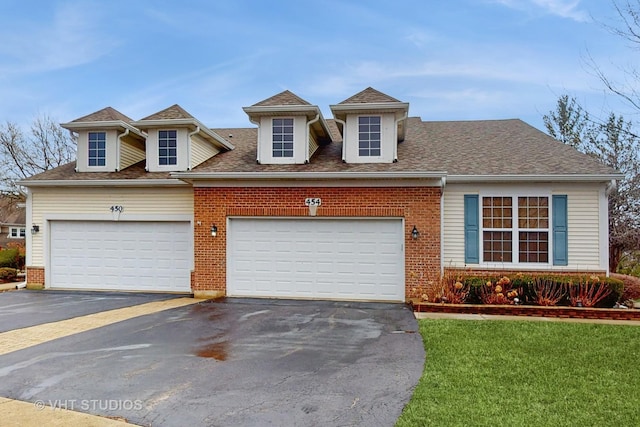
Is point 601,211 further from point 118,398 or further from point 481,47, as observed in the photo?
point 118,398

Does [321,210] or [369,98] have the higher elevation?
[369,98]

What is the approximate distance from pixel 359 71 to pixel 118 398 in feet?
58.1

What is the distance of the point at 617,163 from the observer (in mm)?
21172

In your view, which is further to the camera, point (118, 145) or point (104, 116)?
point (104, 116)

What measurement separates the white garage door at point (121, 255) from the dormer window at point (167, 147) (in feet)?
6.46

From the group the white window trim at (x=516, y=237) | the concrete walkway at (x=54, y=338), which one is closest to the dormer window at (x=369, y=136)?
the white window trim at (x=516, y=237)

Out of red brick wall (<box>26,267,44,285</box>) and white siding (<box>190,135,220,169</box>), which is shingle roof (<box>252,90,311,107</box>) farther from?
red brick wall (<box>26,267,44,285</box>)

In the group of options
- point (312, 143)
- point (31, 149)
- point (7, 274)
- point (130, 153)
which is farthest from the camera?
point (31, 149)

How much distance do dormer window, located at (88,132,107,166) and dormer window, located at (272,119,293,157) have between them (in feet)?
19.0

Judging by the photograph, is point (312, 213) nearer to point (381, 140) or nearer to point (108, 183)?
point (381, 140)

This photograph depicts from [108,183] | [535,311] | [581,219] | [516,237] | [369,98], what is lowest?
[535,311]

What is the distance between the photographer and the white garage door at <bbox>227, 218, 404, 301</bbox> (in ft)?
36.2

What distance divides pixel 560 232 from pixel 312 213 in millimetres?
6617

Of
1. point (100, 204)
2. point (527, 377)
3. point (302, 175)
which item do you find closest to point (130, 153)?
point (100, 204)
